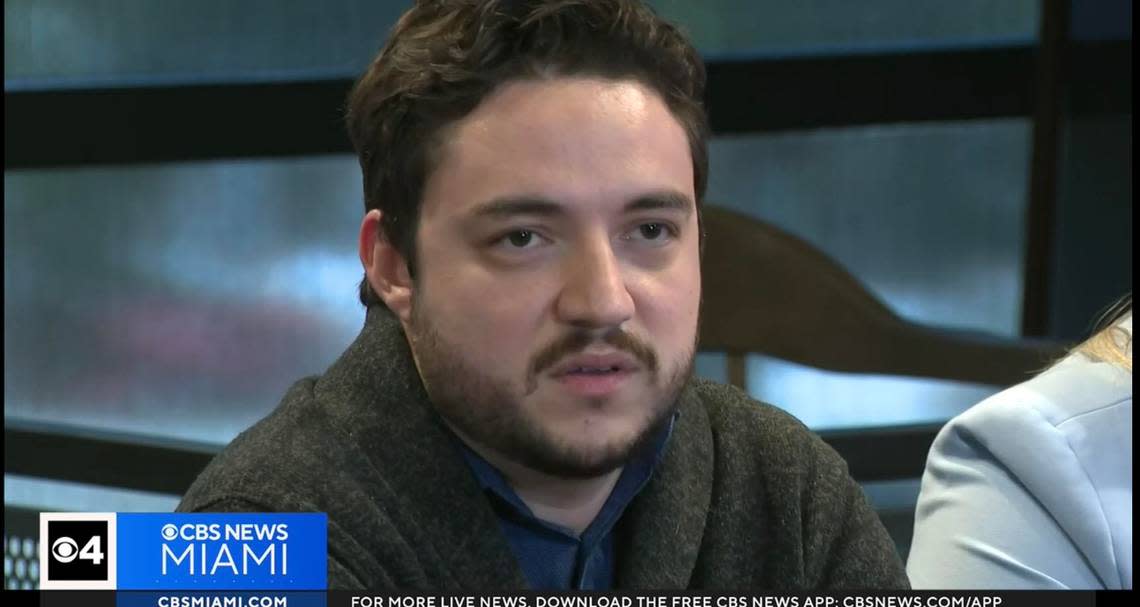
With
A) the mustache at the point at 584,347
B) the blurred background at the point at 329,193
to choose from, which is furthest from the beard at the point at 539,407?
the blurred background at the point at 329,193

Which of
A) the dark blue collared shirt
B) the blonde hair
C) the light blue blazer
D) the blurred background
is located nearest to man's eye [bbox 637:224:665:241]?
the dark blue collared shirt

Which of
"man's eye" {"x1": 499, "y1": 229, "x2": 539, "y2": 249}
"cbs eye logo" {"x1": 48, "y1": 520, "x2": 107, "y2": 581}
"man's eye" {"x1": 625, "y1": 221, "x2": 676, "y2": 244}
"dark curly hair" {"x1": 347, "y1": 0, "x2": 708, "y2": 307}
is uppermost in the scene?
"dark curly hair" {"x1": 347, "y1": 0, "x2": 708, "y2": 307}

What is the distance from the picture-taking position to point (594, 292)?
3.26 ft

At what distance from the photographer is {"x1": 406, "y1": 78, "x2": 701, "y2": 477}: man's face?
3.32 ft

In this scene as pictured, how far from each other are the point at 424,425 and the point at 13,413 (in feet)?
5.41

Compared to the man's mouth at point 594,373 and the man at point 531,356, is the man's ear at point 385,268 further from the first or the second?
the man's mouth at point 594,373

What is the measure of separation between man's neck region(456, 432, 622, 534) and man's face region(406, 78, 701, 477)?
1.1 inches

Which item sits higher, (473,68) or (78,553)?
(473,68)

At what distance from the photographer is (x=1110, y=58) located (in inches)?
112

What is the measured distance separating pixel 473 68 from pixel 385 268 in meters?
0.18

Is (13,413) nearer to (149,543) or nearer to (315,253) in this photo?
(315,253)

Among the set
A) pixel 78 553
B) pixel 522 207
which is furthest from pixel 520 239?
pixel 78 553

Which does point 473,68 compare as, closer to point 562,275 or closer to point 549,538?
point 562,275

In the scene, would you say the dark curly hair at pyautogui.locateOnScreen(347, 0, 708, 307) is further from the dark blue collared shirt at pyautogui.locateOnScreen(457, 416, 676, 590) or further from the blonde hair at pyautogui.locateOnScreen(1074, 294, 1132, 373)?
the blonde hair at pyautogui.locateOnScreen(1074, 294, 1132, 373)
